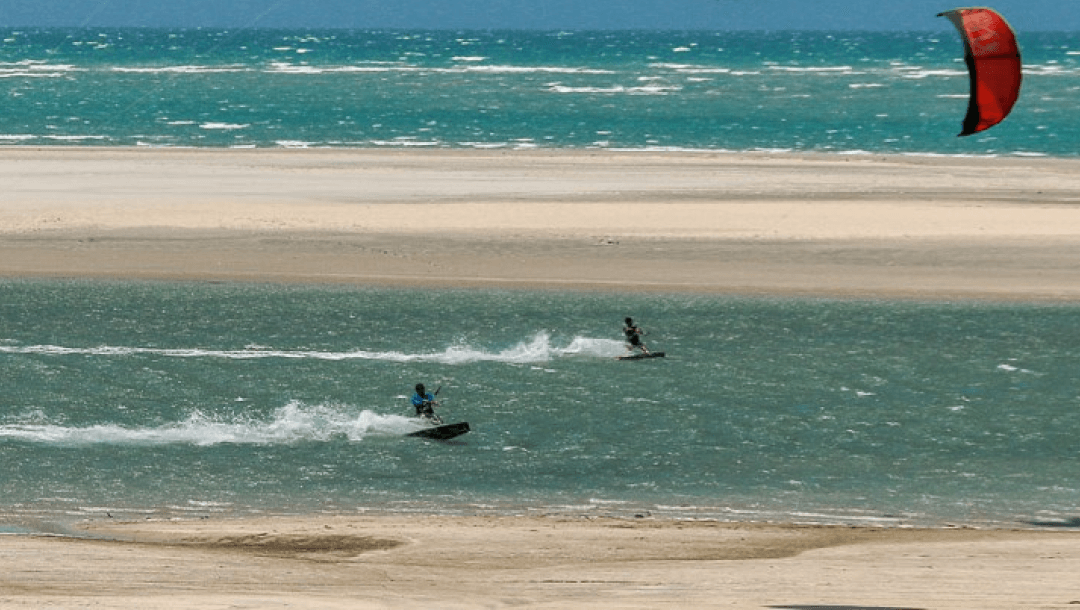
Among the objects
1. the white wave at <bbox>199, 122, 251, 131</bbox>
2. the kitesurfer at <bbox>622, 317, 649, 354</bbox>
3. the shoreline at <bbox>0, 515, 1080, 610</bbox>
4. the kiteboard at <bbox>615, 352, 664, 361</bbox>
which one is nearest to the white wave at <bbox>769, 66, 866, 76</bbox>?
the white wave at <bbox>199, 122, 251, 131</bbox>

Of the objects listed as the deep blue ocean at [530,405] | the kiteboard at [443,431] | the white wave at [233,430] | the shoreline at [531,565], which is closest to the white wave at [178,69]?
the deep blue ocean at [530,405]

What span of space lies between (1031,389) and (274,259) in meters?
16.5

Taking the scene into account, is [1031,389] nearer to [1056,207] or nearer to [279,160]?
[1056,207]

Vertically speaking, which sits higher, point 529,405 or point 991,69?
point 991,69

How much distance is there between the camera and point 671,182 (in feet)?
156

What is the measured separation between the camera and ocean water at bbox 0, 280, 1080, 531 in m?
19.0

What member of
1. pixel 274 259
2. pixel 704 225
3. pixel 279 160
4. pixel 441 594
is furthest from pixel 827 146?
pixel 441 594

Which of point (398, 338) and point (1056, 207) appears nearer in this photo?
point (398, 338)

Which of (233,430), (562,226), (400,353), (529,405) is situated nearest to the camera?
(233,430)

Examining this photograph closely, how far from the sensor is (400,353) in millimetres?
27781

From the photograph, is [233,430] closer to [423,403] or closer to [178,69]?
[423,403]

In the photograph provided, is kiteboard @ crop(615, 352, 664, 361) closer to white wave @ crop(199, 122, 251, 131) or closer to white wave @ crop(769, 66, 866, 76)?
white wave @ crop(199, 122, 251, 131)

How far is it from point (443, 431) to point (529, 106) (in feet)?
221

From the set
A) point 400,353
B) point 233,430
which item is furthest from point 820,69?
point 233,430
